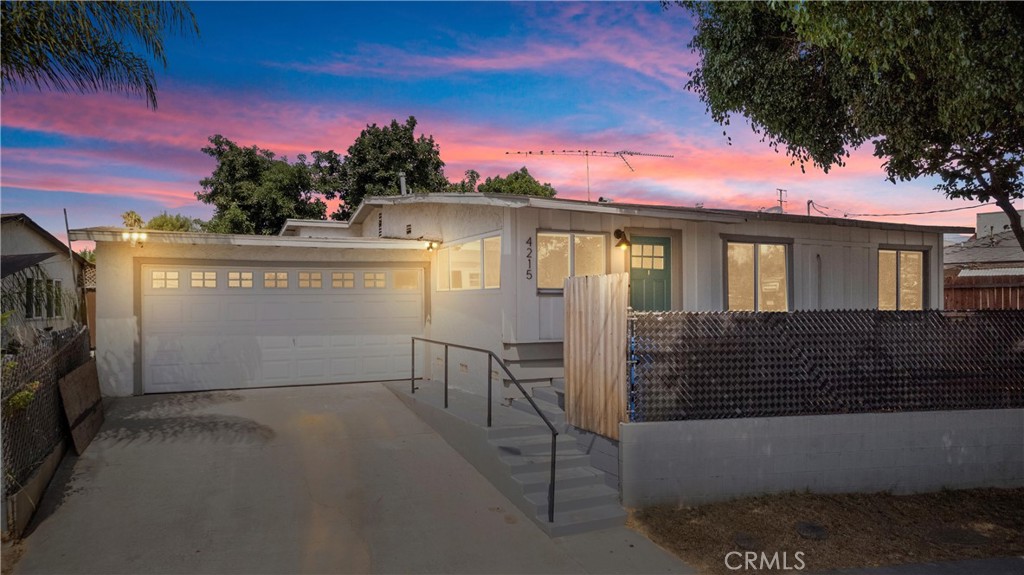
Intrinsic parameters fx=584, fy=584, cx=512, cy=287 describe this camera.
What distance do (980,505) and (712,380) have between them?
3192 mm

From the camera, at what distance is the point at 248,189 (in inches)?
882

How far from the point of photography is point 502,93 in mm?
12383

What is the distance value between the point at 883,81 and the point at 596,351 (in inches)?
192

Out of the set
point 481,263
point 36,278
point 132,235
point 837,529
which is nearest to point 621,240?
point 481,263

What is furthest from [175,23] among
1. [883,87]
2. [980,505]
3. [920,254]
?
[920,254]

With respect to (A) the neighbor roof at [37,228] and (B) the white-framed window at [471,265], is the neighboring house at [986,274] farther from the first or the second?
(A) the neighbor roof at [37,228]

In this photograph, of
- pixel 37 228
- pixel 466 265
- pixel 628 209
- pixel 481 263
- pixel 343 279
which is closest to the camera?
pixel 628 209

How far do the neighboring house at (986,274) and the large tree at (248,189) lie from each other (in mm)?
22725

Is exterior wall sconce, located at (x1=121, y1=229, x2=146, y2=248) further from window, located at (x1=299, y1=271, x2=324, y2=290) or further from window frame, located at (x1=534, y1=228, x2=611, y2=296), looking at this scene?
window frame, located at (x1=534, y1=228, x2=611, y2=296)

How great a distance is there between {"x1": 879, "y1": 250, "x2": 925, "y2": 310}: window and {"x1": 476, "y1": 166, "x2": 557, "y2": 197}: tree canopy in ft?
72.6

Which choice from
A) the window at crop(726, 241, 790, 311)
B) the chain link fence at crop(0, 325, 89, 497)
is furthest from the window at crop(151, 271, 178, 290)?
the window at crop(726, 241, 790, 311)

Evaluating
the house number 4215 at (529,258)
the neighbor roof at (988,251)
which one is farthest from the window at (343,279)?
the neighbor roof at (988,251)

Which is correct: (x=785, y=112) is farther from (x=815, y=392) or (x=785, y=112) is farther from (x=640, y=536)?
(x=640, y=536)

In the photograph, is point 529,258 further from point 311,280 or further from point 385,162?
point 385,162
